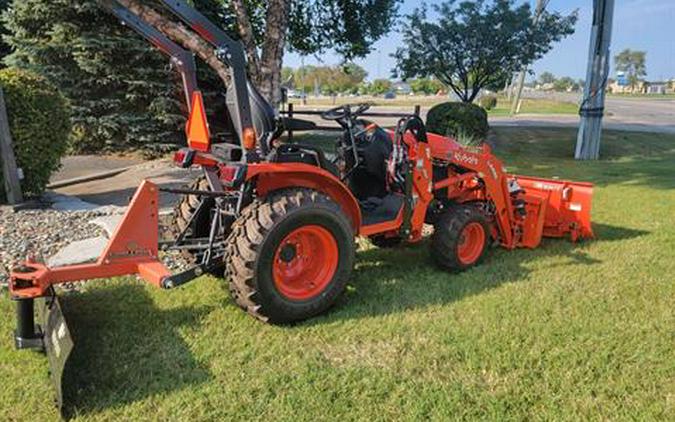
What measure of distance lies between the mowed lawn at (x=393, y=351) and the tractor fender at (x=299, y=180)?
713 mm

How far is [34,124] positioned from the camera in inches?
263

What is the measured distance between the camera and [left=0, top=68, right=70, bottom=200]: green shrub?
6.55 m

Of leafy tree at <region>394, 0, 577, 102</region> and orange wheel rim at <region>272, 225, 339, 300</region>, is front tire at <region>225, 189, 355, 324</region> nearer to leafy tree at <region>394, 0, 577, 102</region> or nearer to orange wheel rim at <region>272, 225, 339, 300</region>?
orange wheel rim at <region>272, 225, 339, 300</region>

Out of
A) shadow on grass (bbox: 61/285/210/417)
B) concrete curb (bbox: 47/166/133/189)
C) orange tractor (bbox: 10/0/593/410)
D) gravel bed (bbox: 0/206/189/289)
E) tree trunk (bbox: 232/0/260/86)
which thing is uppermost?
tree trunk (bbox: 232/0/260/86)

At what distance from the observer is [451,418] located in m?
2.61


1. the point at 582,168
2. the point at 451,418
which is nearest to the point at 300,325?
the point at 451,418

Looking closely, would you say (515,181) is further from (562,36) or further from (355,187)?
(562,36)

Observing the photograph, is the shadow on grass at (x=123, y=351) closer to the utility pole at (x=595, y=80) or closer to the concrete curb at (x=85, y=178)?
the concrete curb at (x=85, y=178)

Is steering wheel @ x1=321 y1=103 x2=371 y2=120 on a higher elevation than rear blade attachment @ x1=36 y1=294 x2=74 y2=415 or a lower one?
higher

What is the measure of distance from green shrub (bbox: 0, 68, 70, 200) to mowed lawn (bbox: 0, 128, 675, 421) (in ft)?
11.1

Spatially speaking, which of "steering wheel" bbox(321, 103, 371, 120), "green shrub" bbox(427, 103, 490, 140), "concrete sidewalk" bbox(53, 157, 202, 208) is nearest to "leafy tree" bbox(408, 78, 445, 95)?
"green shrub" bbox(427, 103, 490, 140)

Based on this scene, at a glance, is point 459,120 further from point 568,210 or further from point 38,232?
point 38,232

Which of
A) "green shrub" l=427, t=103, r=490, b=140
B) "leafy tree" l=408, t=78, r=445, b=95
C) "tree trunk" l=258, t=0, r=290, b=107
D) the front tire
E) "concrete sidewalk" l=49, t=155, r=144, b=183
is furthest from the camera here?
"leafy tree" l=408, t=78, r=445, b=95

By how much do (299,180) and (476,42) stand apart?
12887 mm
